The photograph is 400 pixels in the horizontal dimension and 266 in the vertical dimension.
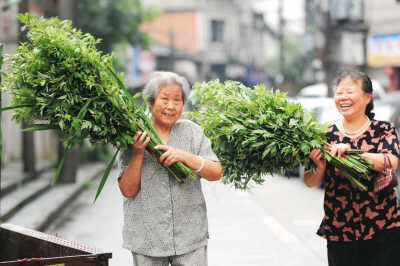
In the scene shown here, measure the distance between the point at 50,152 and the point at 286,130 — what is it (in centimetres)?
1215

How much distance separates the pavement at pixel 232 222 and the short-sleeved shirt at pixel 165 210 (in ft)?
2.16

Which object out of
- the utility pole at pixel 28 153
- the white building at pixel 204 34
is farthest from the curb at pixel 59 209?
the white building at pixel 204 34

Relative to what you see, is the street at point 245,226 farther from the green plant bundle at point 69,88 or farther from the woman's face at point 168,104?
the green plant bundle at point 69,88

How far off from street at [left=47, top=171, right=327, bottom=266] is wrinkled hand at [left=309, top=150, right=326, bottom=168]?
35.2 inches

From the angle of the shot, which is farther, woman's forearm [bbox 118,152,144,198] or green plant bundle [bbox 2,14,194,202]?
woman's forearm [bbox 118,152,144,198]

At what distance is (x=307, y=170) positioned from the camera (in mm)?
3115

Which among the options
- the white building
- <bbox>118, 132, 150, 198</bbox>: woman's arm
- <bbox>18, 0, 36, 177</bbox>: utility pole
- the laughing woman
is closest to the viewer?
<bbox>118, 132, 150, 198</bbox>: woman's arm

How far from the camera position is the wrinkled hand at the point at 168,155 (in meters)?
2.90

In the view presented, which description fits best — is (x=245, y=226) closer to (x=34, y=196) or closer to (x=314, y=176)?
(x=34, y=196)

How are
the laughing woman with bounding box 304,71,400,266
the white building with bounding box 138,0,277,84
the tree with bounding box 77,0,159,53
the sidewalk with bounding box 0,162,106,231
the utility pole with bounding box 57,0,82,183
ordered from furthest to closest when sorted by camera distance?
the white building with bounding box 138,0,277,84 < the tree with bounding box 77,0,159,53 < the utility pole with bounding box 57,0,82,183 < the sidewalk with bounding box 0,162,106,231 < the laughing woman with bounding box 304,71,400,266

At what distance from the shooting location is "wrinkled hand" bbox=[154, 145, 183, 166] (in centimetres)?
290

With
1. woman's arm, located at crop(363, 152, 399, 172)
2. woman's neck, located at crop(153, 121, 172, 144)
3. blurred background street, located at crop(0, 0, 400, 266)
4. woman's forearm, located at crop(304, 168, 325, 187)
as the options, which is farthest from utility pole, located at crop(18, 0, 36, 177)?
woman's arm, located at crop(363, 152, 399, 172)

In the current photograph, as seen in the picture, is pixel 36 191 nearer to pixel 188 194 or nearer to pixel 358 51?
pixel 188 194

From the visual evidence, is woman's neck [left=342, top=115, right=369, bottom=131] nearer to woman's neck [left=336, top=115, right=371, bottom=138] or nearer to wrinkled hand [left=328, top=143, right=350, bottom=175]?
woman's neck [left=336, top=115, right=371, bottom=138]
